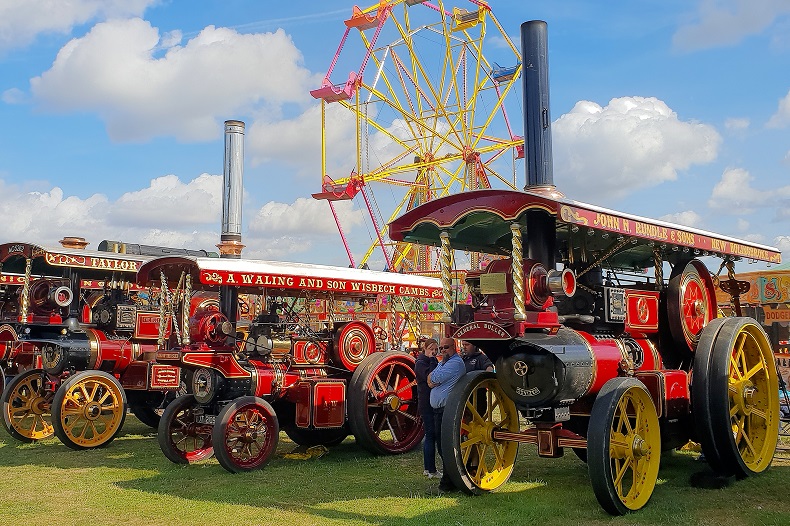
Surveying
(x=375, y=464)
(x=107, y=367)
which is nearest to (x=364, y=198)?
(x=107, y=367)

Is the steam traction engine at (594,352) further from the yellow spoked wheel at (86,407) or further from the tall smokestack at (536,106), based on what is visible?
the yellow spoked wheel at (86,407)

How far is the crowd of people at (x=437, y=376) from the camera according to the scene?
Result: 5.92 m

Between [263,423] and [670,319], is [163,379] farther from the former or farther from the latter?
[670,319]

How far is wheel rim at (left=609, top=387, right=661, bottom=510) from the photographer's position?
5.07 m

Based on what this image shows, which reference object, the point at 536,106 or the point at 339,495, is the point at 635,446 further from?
the point at 536,106

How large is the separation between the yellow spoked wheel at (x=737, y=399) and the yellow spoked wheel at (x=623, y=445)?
587 mm

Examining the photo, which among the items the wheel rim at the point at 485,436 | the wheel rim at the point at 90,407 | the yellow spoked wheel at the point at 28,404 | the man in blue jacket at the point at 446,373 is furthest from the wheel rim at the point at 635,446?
the yellow spoked wheel at the point at 28,404

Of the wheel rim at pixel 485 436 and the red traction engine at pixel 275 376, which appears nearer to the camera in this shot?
the wheel rim at pixel 485 436

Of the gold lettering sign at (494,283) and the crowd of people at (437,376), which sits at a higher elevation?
the gold lettering sign at (494,283)

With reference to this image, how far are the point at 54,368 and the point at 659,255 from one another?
6.74 meters

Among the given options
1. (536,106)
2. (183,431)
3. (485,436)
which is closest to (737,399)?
(485,436)

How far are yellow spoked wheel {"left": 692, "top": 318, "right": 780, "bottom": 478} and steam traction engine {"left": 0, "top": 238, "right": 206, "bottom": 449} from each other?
514cm

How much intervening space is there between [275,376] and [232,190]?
10.9 m

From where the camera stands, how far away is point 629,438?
5.12 m
